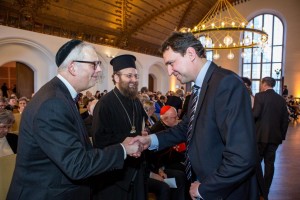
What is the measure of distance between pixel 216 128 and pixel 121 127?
144 centimetres

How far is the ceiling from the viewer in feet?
30.2

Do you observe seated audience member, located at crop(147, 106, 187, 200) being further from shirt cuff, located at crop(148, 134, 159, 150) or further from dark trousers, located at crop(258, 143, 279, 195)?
dark trousers, located at crop(258, 143, 279, 195)

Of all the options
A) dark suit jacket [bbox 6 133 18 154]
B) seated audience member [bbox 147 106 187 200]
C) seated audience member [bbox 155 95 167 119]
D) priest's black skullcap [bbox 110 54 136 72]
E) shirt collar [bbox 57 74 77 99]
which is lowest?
seated audience member [bbox 147 106 187 200]

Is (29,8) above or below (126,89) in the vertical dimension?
above

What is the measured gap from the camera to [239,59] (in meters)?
19.2

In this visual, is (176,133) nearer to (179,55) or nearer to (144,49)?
(179,55)

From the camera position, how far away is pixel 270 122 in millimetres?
4277

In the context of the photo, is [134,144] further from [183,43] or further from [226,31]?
[226,31]

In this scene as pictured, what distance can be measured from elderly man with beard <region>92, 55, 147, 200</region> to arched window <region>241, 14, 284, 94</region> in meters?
17.2

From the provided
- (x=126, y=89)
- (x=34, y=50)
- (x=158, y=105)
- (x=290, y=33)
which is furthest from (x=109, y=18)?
(x=290, y=33)

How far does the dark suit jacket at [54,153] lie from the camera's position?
134 centimetres

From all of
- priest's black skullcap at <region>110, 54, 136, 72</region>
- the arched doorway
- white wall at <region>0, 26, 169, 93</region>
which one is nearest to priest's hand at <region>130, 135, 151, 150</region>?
priest's black skullcap at <region>110, 54, 136, 72</region>

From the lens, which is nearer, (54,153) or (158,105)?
(54,153)

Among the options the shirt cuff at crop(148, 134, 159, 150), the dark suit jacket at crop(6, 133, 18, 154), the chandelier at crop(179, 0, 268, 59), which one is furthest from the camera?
the chandelier at crop(179, 0, 268, 59)
